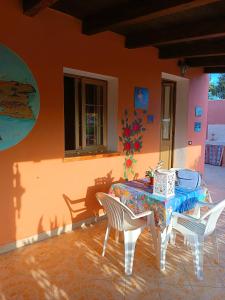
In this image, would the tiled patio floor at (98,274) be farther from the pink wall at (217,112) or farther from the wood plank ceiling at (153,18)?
the pink wall at (217,112)

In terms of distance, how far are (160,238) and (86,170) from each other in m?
1.34

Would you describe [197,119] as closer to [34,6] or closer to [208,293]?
[208,293]

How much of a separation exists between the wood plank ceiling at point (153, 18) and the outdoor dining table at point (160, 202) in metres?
1.70

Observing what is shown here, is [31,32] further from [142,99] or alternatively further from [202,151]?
[202,151]

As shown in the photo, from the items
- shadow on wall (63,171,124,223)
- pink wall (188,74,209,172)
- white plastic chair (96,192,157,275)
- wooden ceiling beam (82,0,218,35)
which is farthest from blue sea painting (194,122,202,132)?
white plastic chair (96,192,157,275)

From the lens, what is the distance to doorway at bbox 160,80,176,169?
15.5ft

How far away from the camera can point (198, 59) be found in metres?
4.27

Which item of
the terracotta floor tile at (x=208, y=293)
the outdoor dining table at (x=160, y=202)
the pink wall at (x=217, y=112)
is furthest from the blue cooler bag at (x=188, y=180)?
the pink wall at (x=217, y=112)

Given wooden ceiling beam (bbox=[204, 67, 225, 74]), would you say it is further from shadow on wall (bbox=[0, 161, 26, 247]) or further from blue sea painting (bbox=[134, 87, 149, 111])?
shadow on wall (bbox=[0, 161, 26, 247])

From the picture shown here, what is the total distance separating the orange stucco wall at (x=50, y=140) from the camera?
238cm

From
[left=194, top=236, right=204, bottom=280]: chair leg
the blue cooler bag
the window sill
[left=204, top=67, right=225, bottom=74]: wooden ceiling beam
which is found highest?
[left=204, top=67, right=225, bottom=74]: wooden ceiling beam

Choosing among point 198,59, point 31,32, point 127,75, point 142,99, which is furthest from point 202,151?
point 31,32

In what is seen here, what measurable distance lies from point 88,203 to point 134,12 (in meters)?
2.32

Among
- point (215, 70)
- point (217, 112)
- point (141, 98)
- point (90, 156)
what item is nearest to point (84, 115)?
point (90, 156)
